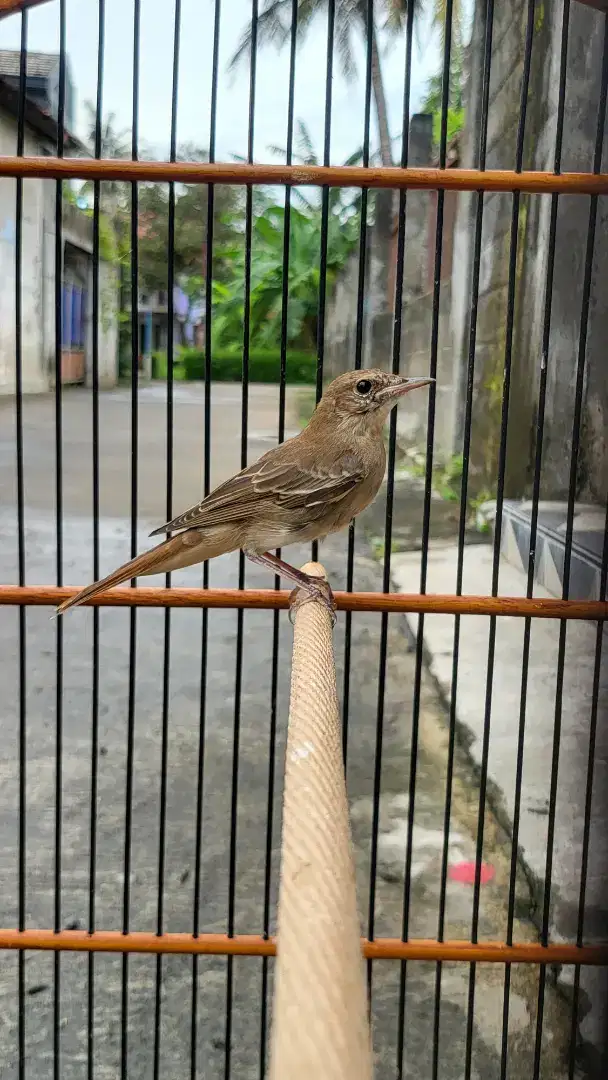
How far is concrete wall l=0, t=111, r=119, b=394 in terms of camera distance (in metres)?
6.03

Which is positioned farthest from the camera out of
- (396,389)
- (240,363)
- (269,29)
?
(240,363)

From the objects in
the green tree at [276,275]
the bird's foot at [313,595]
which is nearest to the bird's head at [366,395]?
the bird's foot at [313,595]

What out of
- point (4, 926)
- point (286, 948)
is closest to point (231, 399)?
point (4, 926)

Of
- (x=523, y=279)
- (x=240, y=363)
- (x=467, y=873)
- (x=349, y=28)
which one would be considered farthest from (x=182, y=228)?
(x=349, y=28)

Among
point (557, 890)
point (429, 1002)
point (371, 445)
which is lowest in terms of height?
point (429, 1002)

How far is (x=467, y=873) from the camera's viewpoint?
2381mm

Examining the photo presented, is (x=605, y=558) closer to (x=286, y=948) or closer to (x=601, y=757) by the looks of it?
(x=601, y=757)

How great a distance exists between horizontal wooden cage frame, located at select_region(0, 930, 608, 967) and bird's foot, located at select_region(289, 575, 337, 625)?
472mm

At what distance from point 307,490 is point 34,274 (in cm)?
659

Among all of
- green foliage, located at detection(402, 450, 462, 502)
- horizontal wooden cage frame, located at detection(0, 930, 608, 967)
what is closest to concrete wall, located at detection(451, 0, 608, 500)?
green foliage, located at detection(402, 450, 462, 502)

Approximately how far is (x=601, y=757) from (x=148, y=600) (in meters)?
1.16

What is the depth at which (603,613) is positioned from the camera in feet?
4.60

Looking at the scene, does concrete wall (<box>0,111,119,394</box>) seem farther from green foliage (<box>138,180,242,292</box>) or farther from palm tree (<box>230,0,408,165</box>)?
palm tree (<box>230,0,408,165</box>)

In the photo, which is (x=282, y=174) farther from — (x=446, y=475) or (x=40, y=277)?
(x=40, y=277)
